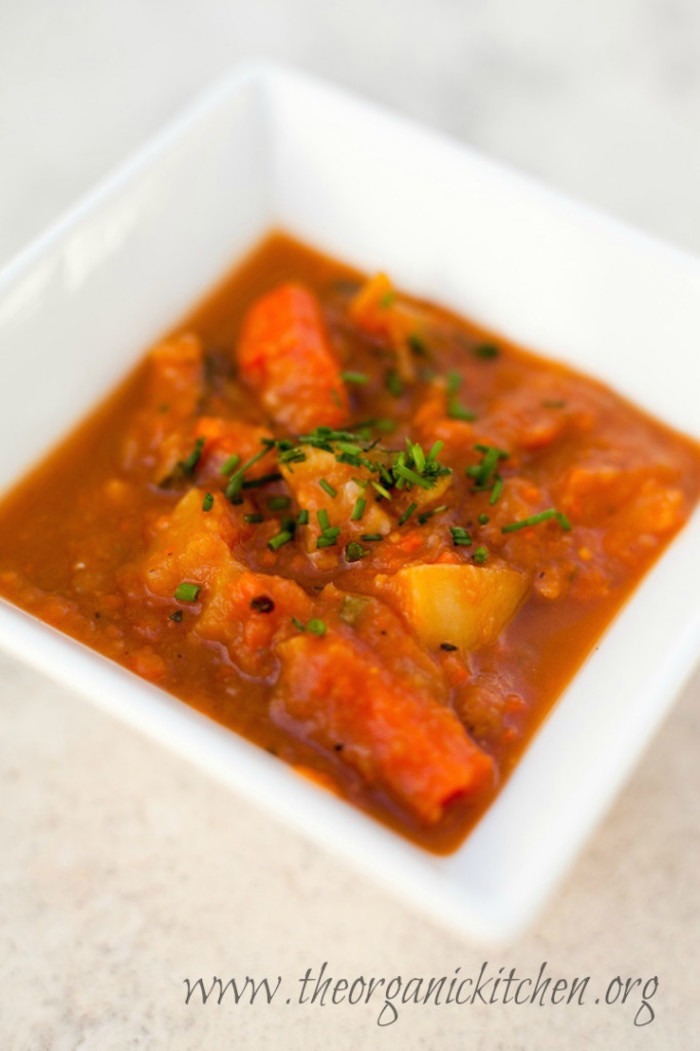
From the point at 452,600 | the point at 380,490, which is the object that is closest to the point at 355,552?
the point at 380,490

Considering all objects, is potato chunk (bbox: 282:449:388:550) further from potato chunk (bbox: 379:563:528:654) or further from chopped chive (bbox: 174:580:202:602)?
chopped chive (bbox: 174:580:202:602)

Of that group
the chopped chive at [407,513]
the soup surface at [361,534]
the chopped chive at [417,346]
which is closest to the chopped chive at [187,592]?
the soup surface at [361,534]

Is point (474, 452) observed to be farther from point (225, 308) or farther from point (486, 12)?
point (486, 12)

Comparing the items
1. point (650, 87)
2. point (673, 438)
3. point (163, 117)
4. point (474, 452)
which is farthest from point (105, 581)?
point (650, 87)

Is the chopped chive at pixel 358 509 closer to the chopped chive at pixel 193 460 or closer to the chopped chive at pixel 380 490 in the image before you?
the chopped chive at pixel 380 490

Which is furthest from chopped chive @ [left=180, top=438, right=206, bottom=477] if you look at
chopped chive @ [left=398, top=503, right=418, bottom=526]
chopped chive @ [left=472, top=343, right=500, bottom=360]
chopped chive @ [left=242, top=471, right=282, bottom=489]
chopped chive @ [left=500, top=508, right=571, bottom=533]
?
chopped chive @ [left=472, top=343, right=500, bottom=360]

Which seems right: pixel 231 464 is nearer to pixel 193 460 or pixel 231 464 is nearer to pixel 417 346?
pixel 193 460
